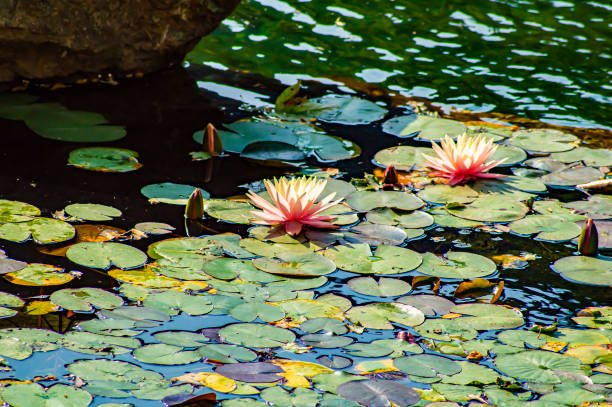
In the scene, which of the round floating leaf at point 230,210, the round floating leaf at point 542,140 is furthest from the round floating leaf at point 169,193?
the round floating leaf at point 542,140

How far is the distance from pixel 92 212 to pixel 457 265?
5.54 feet

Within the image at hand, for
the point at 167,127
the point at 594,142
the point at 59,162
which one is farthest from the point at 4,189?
the point at 594,142

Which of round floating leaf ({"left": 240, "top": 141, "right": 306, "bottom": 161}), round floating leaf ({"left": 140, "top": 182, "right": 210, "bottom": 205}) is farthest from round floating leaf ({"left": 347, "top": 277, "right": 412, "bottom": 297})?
round floating leaf ({"left": 240, "top": 141, "right": 306, "bottom": 161})

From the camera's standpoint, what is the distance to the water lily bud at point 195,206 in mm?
3306

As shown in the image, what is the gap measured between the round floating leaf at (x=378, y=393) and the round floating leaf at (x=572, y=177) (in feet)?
6.93

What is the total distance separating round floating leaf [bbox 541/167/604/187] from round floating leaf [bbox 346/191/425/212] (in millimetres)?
827

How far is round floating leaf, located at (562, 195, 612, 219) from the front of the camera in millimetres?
3541

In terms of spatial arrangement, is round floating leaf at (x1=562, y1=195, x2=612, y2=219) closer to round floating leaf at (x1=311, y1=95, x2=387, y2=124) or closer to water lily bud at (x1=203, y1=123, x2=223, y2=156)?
round floating leaf at (x1=311, y1=95, x2=387, y2=124)

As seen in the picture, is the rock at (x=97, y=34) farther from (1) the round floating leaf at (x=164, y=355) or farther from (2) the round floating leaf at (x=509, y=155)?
(1) the round floating leaf at (x=164, y=355)

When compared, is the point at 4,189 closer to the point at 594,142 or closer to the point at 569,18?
the point at 594,142

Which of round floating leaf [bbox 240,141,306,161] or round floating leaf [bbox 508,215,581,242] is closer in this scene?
round floating leaf [bbox 508,215,581,242]

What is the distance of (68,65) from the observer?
A: 16.2 ft

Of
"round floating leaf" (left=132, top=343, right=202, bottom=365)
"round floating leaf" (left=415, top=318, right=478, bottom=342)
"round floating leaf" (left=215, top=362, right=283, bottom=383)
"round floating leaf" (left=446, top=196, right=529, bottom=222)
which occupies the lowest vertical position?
"round floating leaf" (left=132, top=343, right=202, bottom=365)

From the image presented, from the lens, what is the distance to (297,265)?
2967 millimetres
